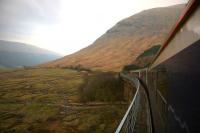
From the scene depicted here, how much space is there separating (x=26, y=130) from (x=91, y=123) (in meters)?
10.4

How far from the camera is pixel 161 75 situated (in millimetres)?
11273

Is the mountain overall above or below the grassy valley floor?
above

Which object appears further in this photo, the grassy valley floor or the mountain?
the mountain

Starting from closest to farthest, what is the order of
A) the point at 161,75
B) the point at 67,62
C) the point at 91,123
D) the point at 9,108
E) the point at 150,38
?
the point at 161,75 < the point at 91,123 < the point at 9,108 < the point at 150,38 < the point at 67,62

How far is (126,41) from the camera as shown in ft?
428

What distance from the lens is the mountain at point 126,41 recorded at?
10827cm

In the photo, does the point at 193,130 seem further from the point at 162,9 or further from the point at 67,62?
the point at 162,9

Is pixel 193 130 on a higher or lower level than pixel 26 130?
higher

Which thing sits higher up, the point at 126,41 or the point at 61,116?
the point at 126,41

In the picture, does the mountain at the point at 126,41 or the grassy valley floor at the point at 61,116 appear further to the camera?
the mountain at the point at 126,41

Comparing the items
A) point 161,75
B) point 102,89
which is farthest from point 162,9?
point 161,75

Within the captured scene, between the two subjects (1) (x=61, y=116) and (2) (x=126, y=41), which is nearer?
(1) (x=61, y=116)

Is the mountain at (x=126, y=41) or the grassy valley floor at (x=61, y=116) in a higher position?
the mountain at (x=126, y=41)

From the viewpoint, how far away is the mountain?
10827cm
